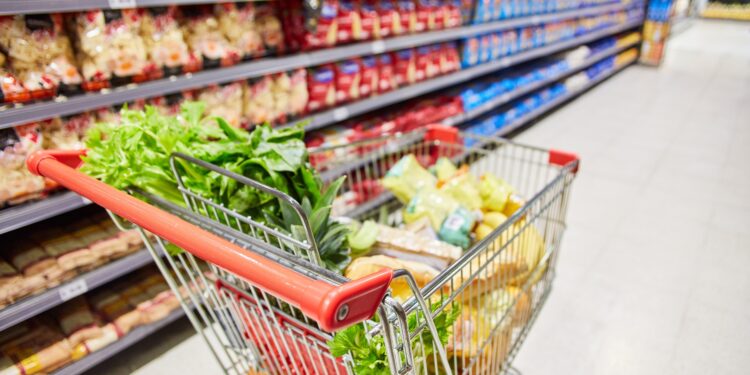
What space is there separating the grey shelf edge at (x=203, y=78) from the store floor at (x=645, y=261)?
1.10m

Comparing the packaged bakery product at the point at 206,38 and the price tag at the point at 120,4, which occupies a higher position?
the price tag at the point at 120,4

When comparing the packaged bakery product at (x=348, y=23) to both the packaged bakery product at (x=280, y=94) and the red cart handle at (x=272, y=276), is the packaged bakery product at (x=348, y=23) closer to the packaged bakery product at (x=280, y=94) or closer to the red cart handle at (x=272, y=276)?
the packaged bakery product at (x=280, y=94)

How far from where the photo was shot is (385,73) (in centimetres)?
278

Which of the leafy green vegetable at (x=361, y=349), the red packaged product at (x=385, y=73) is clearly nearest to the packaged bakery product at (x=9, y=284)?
the leafy green vegetable at (x=361, y=349)

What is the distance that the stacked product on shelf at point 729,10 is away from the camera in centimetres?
1267

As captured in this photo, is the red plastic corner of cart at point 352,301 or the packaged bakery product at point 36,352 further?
the packaged bakery product at point 36,352

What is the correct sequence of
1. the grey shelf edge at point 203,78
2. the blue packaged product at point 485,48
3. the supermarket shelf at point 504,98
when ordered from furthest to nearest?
the blue packaged product at point 485,48
the supermarket shelf at point 504,98
the grey shelf edge at point 203,78

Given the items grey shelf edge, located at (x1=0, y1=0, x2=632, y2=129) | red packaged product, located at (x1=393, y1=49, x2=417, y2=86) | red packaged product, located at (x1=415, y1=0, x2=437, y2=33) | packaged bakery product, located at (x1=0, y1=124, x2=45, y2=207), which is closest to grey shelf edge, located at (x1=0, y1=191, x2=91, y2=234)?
packaged bakery product, located at (x1=0, y1=124, x2=45, y2=207)

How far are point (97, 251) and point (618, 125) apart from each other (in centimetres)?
485

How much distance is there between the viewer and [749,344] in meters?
1.82

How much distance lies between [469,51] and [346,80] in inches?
55.6

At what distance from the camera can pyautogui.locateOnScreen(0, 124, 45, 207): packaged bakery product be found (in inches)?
57.1

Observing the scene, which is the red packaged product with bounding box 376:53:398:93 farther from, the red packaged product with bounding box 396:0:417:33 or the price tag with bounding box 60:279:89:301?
the price tag with bounding box 60:279:89:301

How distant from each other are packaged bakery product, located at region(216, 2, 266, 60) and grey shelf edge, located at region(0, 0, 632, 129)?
73mm
